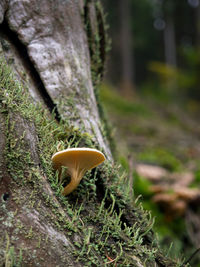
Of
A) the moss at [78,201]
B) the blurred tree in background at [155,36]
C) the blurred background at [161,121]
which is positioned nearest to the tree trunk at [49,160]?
the moss at [78,201]

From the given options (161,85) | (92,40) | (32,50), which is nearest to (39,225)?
(32,50)

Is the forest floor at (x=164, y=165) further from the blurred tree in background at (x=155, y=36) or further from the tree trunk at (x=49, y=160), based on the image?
the blurred tree in background at (x=155, y=36)

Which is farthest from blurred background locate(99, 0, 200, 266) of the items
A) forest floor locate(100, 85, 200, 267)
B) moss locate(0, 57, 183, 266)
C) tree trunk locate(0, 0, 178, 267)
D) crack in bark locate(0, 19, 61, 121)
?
crack in bark locate(0, 19, 61, 121)

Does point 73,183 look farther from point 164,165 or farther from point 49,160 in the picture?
point 164,165

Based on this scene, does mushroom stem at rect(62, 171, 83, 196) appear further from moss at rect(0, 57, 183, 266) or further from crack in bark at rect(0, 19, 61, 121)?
crack in bark at rect(0, 19, 61, 121)

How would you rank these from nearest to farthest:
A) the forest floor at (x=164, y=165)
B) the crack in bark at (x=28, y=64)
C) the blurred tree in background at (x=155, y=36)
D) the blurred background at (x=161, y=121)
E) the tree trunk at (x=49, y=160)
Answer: the tree trunk at (x=49, y=160) → the crack in bark at (x=28, y=64) → the forest floor at (x=164, y=165) → the blurred background at (x=161, y=121) → the blurred tree in background at (x=155, y=36)

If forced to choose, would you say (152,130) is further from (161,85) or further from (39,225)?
(161,85)
